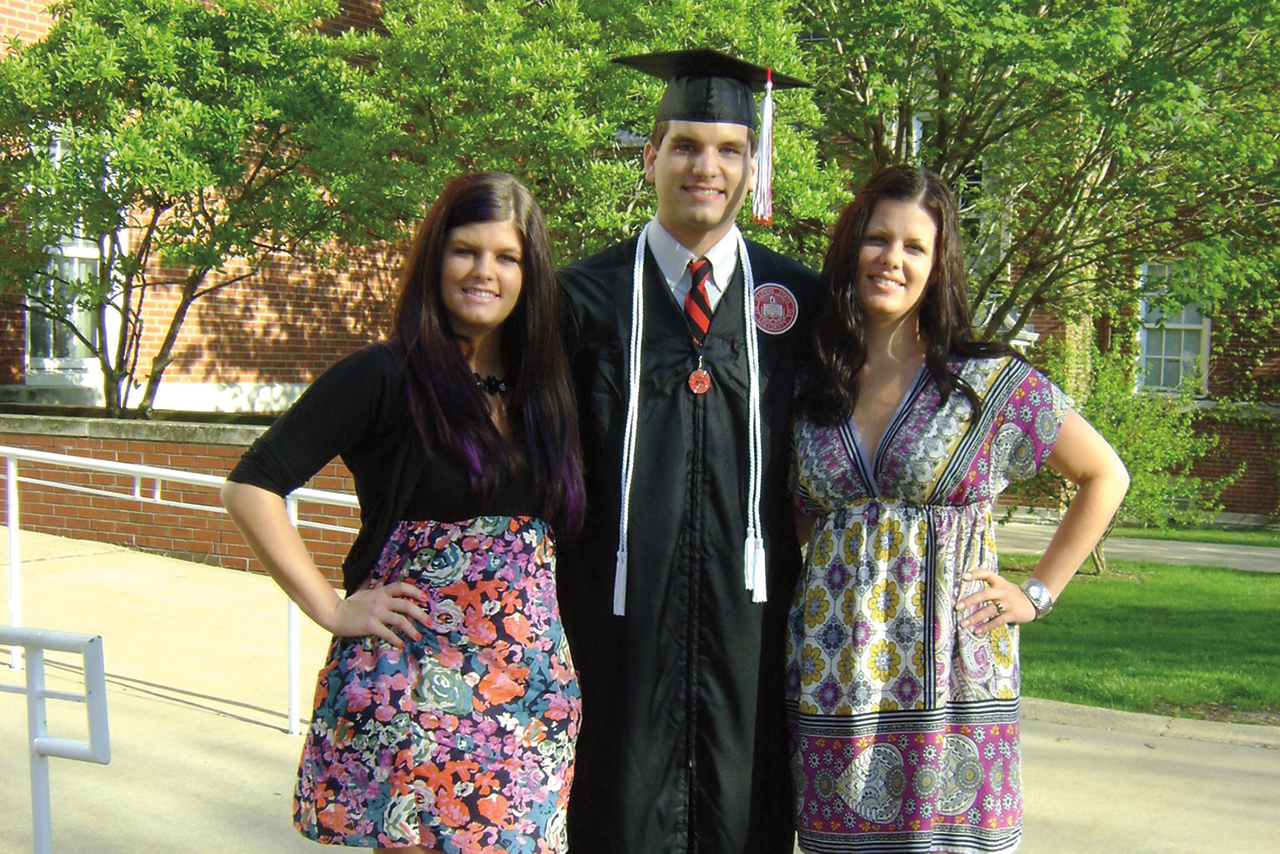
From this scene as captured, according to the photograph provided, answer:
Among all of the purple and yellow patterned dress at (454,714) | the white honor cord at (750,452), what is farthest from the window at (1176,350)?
the purple and yellow patterned dress at (454,714)

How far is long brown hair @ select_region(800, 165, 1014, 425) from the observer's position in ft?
8.74

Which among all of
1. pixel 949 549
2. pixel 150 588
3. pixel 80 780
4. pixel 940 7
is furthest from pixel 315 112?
pixel 949 549

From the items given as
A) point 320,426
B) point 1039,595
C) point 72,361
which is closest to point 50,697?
point 320,426

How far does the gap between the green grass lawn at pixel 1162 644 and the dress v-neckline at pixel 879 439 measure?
386 centimetres

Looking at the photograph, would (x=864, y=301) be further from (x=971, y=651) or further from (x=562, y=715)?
(x=562, y=715)

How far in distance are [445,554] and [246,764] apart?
262 centimetres

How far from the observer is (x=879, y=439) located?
263cm

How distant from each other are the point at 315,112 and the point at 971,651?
756 cm

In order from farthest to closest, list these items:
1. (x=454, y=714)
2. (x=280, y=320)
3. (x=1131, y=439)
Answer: (x=280, y=320) → (x=1131, y=439) → (x=454, y=714)

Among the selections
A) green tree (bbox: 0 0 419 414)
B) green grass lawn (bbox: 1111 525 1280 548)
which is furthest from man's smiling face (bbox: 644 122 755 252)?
green grass lawn (bbox: 1111 525 1280 548)

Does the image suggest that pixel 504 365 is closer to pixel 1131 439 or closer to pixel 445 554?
pixel 445 554

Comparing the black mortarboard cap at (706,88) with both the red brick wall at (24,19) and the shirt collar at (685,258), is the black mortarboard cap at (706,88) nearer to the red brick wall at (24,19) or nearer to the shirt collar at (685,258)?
the shirt collar at (685,258)

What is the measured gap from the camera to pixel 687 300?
2.81m

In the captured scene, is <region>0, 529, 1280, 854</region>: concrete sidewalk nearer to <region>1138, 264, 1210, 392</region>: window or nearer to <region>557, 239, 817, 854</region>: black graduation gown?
<region>557, 239, 817, 854</region>: black graduation gown
